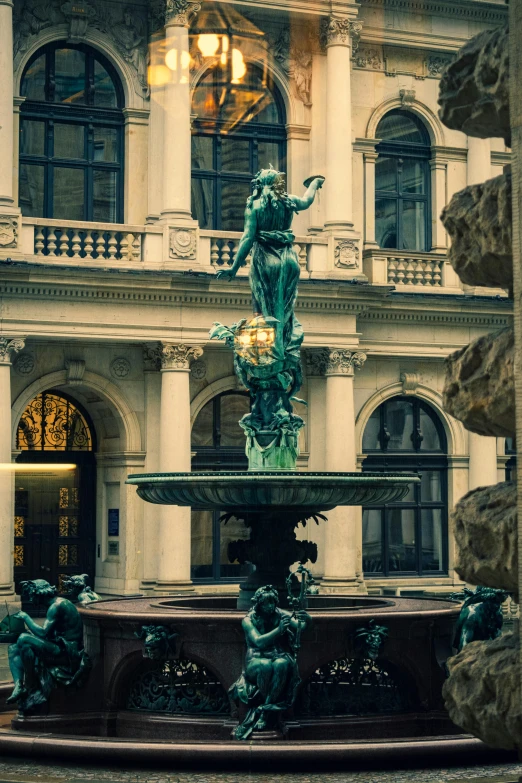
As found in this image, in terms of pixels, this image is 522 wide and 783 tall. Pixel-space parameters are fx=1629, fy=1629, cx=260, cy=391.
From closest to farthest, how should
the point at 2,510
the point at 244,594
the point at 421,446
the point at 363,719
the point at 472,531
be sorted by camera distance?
the point at 472,531 < the point at 363,719 < the point at 244,594 < the point at 2,510 < the point at 421,446

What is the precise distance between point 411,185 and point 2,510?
41.4 ft

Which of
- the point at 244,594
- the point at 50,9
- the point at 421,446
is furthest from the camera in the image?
the point at 421,446

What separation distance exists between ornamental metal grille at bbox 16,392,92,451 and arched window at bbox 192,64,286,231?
4.78 meters

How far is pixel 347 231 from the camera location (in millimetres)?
33719

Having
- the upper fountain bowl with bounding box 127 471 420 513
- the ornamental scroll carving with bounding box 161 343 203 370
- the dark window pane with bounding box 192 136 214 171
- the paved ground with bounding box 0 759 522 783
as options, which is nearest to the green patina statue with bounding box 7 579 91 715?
the upper fountain bowl with bounding box 127 471 420 513

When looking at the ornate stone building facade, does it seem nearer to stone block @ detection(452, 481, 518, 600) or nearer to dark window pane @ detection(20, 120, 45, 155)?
dark window pane @ detection(20, 120, 45, 155)

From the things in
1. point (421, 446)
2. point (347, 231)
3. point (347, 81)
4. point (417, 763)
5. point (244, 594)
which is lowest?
point (417, 763)

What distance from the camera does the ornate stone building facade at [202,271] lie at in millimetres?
31672

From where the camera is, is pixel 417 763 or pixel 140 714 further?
pixel 140 714

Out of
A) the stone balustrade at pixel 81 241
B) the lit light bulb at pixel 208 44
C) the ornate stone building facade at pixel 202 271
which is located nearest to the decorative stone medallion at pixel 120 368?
the ornate stone building facade at pixel 202 271

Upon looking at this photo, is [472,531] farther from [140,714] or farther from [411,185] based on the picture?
[411,185]

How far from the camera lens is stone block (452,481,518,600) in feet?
17.2

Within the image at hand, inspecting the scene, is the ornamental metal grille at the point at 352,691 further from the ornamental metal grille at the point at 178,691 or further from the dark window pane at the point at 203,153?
the dark window pane at the point at 203,153

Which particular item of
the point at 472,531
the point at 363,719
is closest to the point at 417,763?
the point at 363,719
